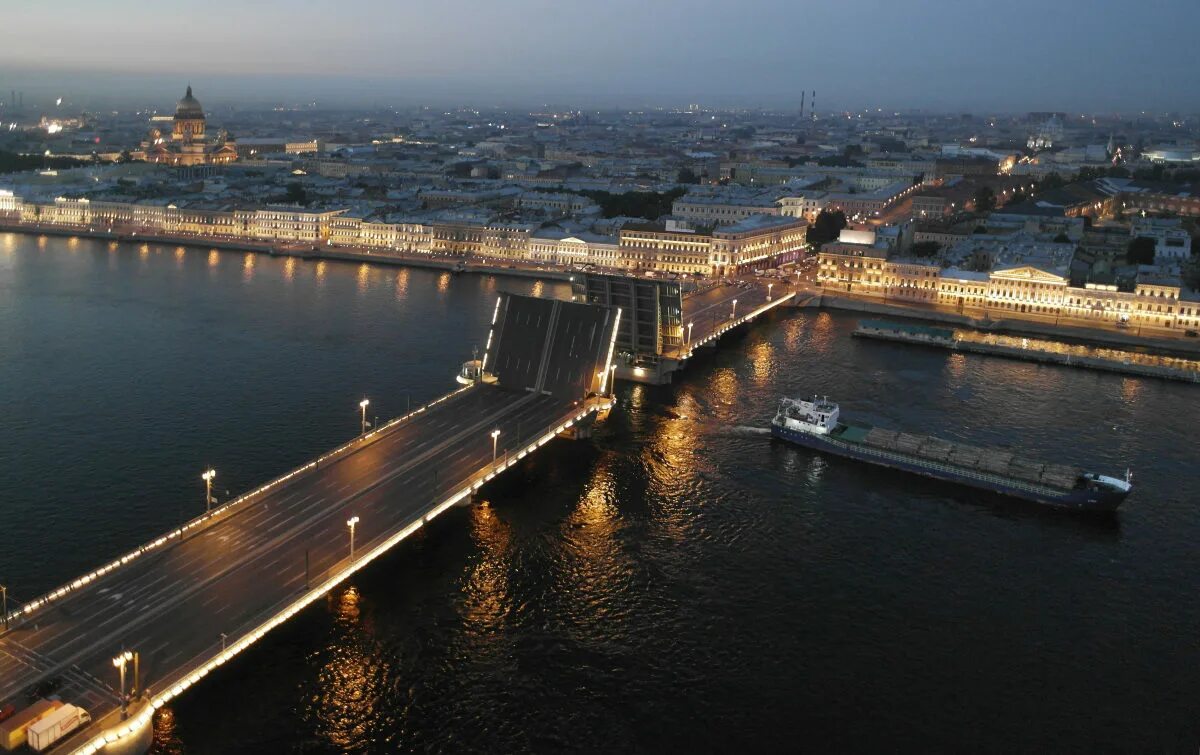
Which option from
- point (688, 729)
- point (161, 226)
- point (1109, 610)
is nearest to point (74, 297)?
point (161, 226)

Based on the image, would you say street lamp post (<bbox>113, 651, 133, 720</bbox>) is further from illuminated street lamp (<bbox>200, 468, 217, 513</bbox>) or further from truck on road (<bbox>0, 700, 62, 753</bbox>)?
illuminated street lamp (<bbox>200, 468, 217, 513</bbox>)

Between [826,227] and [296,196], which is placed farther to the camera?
[296,196]

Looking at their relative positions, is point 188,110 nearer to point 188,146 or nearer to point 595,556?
point 188,146

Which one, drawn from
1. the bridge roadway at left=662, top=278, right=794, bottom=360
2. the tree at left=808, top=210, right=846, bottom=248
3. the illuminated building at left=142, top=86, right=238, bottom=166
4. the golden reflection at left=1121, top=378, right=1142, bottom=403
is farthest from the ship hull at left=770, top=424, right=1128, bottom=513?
the illuminated building at left=142, top=86, right=238, bottom=166

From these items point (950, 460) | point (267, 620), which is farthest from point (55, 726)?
point (950, 460)

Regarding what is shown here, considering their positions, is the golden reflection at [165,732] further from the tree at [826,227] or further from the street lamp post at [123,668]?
the tree at [826,227]

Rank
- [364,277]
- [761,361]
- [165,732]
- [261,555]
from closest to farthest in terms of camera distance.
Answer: [165,732]
[261,555]
[761,361]
[364,277]
